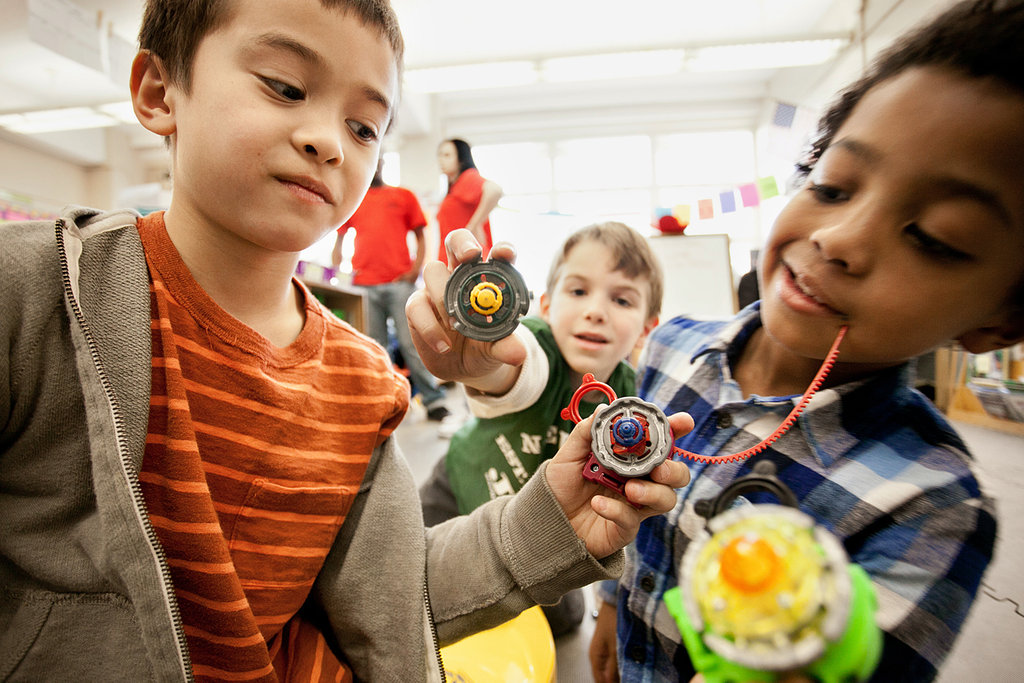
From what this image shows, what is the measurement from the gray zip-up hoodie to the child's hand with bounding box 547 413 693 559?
1 cm

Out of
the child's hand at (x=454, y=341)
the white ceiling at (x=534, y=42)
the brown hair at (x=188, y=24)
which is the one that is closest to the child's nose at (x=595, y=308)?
the child's hand at (x=454, y=341)

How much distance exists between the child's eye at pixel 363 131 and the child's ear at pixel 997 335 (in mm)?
579

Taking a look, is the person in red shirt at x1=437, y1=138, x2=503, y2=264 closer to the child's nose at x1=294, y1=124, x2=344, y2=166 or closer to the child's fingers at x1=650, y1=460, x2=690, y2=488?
the child's nose at x1=294, y1=124, x2=344, y2=166

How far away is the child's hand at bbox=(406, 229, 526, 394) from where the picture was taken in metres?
0.43

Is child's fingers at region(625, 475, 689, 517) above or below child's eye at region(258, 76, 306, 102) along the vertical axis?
below

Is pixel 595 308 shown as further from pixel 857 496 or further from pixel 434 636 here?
pixel 434 636

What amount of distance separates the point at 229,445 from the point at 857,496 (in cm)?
63

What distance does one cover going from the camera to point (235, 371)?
575mm

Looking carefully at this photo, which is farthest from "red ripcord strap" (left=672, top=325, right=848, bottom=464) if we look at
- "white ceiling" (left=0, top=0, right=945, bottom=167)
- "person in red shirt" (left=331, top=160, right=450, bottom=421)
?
"white ceiling" (left=0, top=0, right=945, bottom=167)

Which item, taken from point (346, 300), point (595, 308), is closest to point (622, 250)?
point (595, 308)

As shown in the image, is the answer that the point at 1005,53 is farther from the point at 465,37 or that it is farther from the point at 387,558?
the point at 465,37

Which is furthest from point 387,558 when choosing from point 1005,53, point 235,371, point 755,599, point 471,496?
point 1005,53

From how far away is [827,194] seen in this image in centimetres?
34

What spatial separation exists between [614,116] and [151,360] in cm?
659
